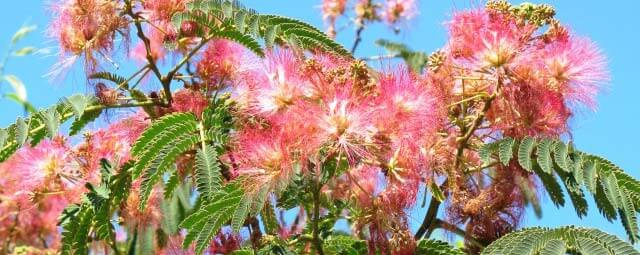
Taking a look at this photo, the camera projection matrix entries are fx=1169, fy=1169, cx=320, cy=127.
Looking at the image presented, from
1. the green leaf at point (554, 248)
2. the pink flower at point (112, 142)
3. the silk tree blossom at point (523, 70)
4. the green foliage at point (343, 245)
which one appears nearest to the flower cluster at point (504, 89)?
the silk tree blossom at point (523, 70)

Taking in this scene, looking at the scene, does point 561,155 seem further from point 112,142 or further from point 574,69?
point 112,142

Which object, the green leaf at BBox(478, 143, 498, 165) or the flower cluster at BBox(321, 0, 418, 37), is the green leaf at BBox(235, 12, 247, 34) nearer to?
the green leaf at BBox(478, 143, 498, 165)

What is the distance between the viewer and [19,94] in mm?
3322

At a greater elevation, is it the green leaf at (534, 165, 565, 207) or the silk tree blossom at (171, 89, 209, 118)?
the silk tree blossom at (171, 89, 209, 118)

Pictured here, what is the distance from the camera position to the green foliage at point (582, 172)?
3527mm

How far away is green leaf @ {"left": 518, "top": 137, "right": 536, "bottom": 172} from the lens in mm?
3561

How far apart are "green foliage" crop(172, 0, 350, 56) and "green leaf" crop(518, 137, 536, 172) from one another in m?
0.76

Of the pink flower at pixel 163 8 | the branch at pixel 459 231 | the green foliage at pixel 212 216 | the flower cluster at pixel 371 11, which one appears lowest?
the green foliage at pixel 212 216

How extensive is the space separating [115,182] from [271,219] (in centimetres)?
54

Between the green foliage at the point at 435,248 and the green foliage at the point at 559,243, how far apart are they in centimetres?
27

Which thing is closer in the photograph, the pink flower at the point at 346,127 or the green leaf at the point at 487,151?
the pink flower at the point at 346,127

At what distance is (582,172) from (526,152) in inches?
7.1

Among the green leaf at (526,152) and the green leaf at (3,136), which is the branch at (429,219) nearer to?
the green leaf at (526,152)

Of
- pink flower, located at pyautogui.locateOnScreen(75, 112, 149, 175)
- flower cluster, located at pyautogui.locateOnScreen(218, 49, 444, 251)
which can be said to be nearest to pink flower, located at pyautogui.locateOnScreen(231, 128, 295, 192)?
flower cluster, located at pyautogui.locateOnScreen(218, 49, 444, 251)
